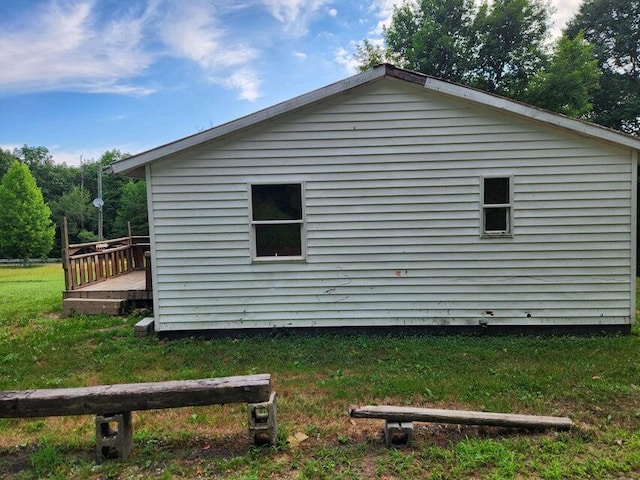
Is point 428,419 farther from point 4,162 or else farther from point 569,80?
point 4,162

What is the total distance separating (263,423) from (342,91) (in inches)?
192

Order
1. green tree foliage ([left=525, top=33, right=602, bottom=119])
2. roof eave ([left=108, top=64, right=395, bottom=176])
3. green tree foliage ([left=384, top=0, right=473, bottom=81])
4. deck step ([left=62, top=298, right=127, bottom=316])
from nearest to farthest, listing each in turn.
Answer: roof eave ([left=108, top=64, right=395, bottom=176]) < deck step ([left=62, top=298, right=127, bottom=316]) < green tree foliage ([left=525, top=33, right=602, bottom=119]) < green tree foliage ([left=384, top=0, right=473, bottom=81])

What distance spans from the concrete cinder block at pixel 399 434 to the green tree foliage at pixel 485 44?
20922 millimetres

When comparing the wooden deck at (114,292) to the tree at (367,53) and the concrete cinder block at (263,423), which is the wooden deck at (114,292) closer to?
the concrete cinder block at (263,423)

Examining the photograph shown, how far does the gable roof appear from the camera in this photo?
588 centimetres

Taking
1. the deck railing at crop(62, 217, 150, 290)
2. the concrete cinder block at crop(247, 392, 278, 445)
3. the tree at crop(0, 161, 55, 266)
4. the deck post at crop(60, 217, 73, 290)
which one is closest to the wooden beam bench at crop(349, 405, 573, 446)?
the concrete cinder block at crop(247, 392, 278, 445)

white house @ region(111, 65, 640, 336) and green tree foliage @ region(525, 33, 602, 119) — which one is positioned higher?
green tree foliage @ region(525, 33, 602, 119)

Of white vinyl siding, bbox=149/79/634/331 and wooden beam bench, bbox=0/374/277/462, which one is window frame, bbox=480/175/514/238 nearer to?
white vinyl siding, bbox=149/79/634/331

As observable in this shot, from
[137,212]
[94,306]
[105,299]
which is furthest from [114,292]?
[137,212]

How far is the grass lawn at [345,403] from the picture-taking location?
2723mm

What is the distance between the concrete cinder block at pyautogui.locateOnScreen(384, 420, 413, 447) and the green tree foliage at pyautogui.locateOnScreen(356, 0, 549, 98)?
68.6 ft

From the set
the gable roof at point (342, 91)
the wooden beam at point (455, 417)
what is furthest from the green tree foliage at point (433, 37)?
the wooden beam at point (455, 417)

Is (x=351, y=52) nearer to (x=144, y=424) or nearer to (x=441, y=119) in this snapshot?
(x=441, y=119)

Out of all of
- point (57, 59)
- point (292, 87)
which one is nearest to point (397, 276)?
point (57, 59)
